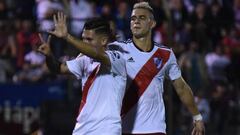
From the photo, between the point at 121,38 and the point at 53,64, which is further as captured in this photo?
the point at 121,38

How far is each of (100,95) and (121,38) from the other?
6932 mm

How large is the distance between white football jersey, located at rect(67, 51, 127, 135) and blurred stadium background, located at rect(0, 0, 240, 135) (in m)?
5.76

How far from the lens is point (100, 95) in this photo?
701 cm

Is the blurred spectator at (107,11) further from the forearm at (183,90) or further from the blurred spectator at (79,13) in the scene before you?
the forearm at (183,90)

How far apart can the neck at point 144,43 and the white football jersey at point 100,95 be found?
0.54 metres

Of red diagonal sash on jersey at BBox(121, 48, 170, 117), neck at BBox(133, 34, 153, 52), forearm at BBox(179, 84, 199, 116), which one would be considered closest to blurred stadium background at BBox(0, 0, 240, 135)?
forearm at BBox(179, 84, 199, 116)

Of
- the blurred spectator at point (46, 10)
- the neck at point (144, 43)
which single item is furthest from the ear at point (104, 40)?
the blurred spectator at point (46, 10)

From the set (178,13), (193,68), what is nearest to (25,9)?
(178,13)

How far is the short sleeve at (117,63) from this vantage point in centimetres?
706

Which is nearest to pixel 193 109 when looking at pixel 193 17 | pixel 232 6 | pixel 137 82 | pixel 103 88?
pixel 137 82

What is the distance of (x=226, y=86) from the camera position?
1509 cm

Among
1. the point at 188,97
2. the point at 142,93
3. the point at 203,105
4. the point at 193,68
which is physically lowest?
the point at 203,105

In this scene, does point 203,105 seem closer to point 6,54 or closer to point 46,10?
point 46,10

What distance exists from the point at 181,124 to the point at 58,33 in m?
7.95
